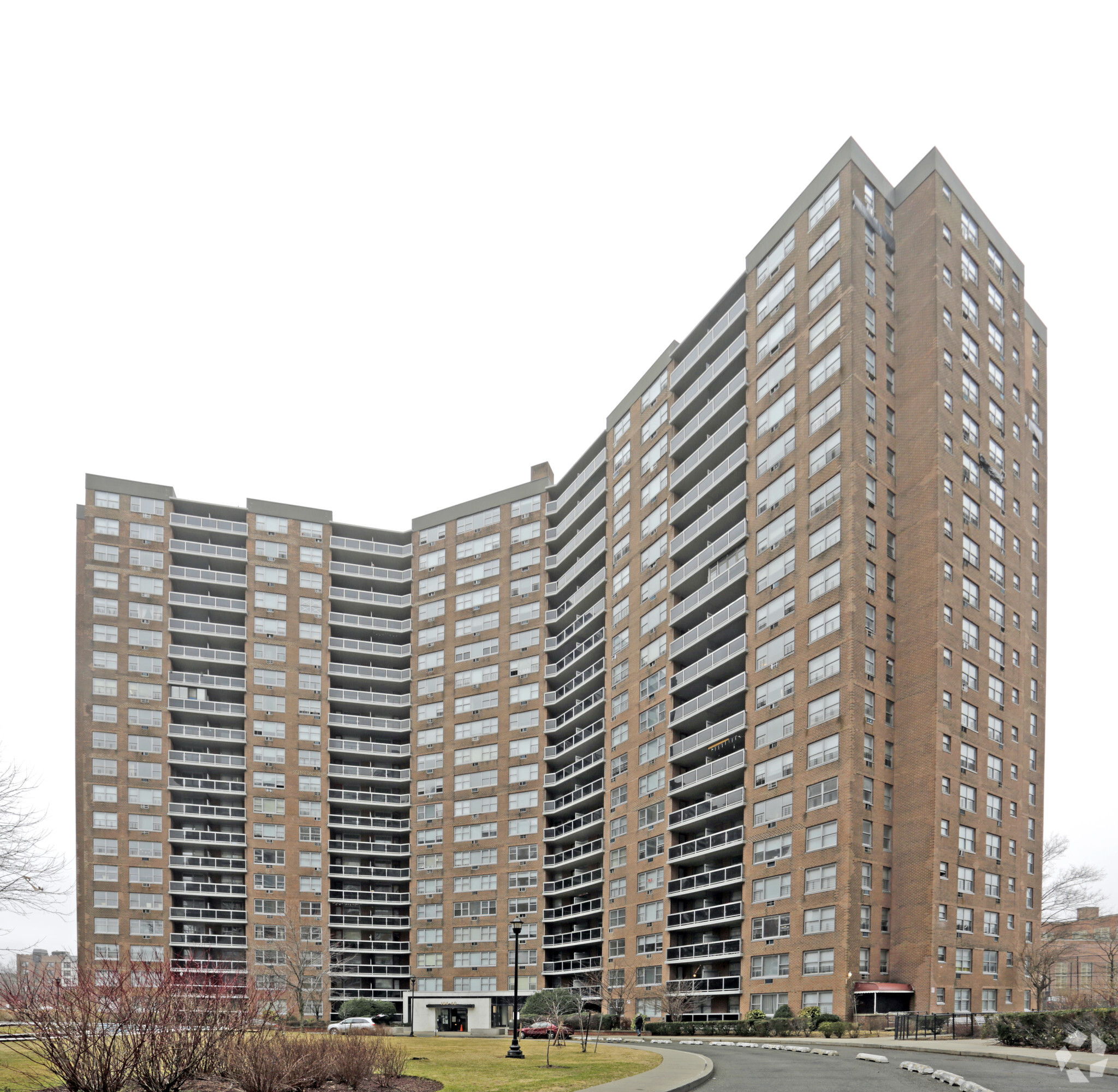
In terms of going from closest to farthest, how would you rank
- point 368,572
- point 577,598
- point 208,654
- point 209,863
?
point 209,863 < point 577,598 < point 208,654 < point 368,572

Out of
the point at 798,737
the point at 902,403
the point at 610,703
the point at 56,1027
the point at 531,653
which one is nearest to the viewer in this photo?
the point at 56,1027

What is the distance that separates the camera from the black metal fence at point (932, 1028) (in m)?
51.8

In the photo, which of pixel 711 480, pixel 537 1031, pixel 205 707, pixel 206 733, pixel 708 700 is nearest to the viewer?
pixel 537 1031

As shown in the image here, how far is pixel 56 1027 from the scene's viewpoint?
23.1 metres

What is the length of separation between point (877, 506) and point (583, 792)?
135 ft

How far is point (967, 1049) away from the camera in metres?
40.3

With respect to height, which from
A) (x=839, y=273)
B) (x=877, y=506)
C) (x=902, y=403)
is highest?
(x=839, y=273)

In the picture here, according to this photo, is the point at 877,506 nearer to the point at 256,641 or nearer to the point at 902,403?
the point at 902,403

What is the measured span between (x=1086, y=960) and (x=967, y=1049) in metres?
134

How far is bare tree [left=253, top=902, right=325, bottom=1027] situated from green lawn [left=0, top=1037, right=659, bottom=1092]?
50973mm

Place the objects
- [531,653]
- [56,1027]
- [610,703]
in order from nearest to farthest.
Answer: [56,1027] < [610,703] < [531,653]

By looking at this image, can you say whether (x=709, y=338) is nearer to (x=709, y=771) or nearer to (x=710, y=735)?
(x=710, y=735)

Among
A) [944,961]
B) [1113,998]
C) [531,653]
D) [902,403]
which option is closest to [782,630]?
[902,403]
